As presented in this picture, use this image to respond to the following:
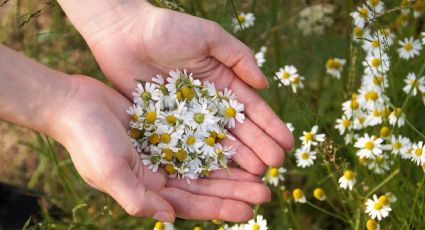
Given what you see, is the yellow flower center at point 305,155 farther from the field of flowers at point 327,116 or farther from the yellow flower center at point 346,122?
the yellow flower center at point 346,122

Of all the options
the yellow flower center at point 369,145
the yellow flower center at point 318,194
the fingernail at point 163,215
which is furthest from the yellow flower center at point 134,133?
the yellow flower center at point 369,145

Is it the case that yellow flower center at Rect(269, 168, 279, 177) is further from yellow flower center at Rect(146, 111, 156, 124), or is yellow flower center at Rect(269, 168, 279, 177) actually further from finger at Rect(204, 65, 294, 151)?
yellow flower center at Rect(146, 111, 156, 124)

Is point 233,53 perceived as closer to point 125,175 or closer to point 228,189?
point 228,189

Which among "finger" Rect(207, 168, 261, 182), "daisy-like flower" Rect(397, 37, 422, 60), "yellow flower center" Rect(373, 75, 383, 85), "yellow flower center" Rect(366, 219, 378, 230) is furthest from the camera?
"daisy-like flower" Rect(397, 37, 422, 60)

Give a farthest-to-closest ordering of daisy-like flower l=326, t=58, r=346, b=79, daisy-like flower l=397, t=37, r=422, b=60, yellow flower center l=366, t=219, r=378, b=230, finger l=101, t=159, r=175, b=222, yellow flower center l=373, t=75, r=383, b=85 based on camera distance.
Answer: daisy-like flower l=326, t=58, r=346, b=79 → daisy-like flower l=397, t=37, r=422, b=60 → yellow flower center l=373, t=75, r=383, b=85 → yellow flower center l=366, t=219, r=378, b=230 → finger l=101, t=159, r=175, b=222

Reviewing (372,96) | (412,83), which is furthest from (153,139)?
(412,83)

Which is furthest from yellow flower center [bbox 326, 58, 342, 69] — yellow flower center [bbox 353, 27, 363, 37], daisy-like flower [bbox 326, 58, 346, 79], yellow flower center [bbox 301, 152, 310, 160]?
yellow flower center [bbox 301, 152, 310, 160]

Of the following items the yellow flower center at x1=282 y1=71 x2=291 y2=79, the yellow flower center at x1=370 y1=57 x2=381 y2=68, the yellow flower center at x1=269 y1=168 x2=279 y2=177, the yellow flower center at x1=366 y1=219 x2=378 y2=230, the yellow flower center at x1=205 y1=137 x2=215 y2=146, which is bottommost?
the yellow flower center at x1=366 y1=219 x2=378 y2=230

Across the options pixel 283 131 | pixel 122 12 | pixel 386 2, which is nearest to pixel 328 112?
pixel 386 2

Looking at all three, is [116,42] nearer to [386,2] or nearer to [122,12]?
[122,12]
